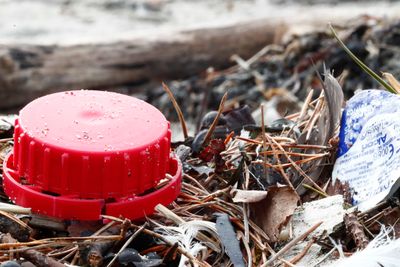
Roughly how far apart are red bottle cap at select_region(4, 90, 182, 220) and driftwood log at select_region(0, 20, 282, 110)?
3.21 metres

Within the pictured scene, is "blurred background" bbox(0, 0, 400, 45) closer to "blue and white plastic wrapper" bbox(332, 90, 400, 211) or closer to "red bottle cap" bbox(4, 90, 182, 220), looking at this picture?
"blue and white plastic wrapper" bbox(332, 90, 400, 211)

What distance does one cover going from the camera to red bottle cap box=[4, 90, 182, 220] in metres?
1.77

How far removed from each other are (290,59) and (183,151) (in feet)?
11.1

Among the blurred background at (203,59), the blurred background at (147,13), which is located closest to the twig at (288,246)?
the blurred background at (203,59)

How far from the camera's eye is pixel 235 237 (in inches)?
71.7

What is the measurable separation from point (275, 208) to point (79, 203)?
46 cm

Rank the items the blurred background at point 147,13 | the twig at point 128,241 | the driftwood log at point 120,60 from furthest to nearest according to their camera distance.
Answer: the blurred background at point 147,13 < the driftwood log at point 120,60 < the twig at point 128,241

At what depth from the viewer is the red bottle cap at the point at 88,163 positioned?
1766 mm

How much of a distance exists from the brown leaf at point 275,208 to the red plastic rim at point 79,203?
0.23 metres

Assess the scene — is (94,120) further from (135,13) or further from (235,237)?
(135,13)

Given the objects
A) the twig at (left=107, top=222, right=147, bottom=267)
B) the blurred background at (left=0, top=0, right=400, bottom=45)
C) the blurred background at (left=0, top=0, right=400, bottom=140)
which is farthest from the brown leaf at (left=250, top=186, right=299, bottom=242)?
the blurred background at (left=0, top=0, right=400, bottom=45)

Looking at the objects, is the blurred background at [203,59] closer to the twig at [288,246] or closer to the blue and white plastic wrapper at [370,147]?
the blue and white plastic wrapper at [370,147]

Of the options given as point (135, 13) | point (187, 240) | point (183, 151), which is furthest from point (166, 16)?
point (187, 240)

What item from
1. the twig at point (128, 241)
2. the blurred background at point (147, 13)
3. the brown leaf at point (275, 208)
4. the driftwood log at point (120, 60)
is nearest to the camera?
the twig at point (128, 241)
